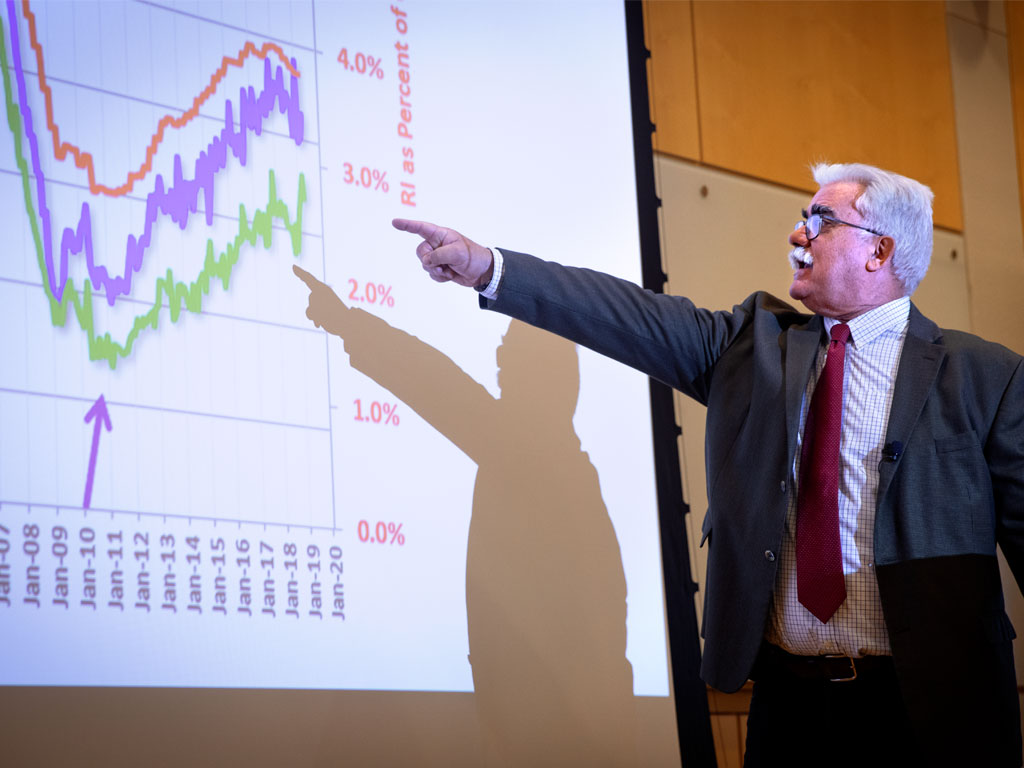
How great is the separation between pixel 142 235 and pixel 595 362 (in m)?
1.22

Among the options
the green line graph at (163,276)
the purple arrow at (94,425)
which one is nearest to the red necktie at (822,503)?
the green line graph at (163,276)

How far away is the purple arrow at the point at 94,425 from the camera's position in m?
1.99

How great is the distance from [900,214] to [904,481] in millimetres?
568

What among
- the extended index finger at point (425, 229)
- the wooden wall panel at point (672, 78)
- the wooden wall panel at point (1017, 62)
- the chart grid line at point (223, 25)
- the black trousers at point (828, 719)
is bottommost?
the black trousers at point (828, 719)

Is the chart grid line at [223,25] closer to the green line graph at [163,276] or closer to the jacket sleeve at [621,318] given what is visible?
the green line graph at [163,276]

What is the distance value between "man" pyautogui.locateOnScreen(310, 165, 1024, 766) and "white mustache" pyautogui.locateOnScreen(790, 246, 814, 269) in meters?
0.05

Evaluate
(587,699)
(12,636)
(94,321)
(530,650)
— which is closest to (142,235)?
(94,321)

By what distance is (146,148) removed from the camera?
7.25ft

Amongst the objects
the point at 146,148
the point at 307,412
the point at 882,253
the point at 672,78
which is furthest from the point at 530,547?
the point at 672,78

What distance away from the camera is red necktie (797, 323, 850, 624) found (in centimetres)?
187

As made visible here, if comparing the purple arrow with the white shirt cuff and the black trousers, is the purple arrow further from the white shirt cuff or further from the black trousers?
the black trousers

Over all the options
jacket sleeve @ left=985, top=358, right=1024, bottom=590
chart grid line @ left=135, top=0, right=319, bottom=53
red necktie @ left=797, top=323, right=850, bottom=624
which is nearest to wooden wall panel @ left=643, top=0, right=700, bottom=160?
chart grid line @ left=135, top=0, right=319, bottom=53

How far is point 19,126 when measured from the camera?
2043 mm

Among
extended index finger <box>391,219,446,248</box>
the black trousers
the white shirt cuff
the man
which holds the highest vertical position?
extended index finger <box>391,219,446,248</box>
